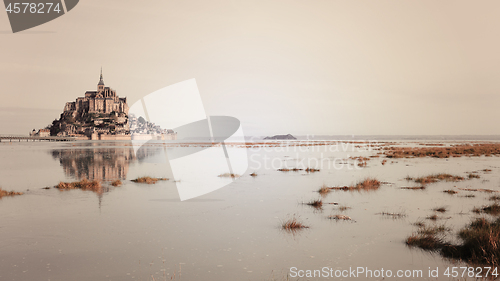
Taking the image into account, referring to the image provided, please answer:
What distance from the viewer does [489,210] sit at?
563 inches

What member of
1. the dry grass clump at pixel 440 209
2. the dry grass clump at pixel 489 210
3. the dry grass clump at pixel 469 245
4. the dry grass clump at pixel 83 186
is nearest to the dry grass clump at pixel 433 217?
the dry grass clump at pixel 440 209

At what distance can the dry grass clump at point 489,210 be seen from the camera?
45.5ft

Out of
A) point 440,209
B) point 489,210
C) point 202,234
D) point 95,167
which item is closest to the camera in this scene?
point 202,234

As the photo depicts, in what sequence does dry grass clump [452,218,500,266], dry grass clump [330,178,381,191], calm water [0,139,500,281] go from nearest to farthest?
calm water [0,139,500,281] < dry grass clump [452,218,500,266] < dry grass clump [330,178,381,191]

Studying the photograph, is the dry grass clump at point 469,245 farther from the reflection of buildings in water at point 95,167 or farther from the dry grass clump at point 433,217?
the reflection of buildings in water at point 95,167

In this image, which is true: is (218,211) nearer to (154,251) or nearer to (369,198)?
(154,251)

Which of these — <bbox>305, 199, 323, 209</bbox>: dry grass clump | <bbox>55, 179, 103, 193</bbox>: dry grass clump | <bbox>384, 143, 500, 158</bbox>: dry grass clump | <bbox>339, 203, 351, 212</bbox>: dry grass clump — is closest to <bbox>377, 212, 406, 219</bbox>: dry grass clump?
<bbox>339, 203, 351, 212</bbox>: dry grass clump

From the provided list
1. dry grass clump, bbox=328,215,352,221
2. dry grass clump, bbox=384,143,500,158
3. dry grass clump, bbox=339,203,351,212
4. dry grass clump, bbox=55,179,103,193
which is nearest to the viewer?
dry grass clump, bbox=328,215,352,221

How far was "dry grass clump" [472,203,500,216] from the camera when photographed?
13.9 m

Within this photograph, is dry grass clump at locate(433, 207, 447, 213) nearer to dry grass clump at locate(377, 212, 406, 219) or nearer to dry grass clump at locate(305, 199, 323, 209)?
dry grass clump at locate(377, 212, 406, 219)

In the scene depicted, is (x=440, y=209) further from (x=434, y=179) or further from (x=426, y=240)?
(x=434, y=179)

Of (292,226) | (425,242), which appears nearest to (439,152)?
(425,242)

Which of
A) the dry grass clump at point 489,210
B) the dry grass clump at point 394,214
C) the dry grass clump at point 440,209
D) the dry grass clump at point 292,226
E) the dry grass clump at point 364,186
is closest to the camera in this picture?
the dry grass clump at point 292,226

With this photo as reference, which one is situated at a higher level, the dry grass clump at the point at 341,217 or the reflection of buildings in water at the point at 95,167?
the reflection of buildings in water at the point at 95,167
